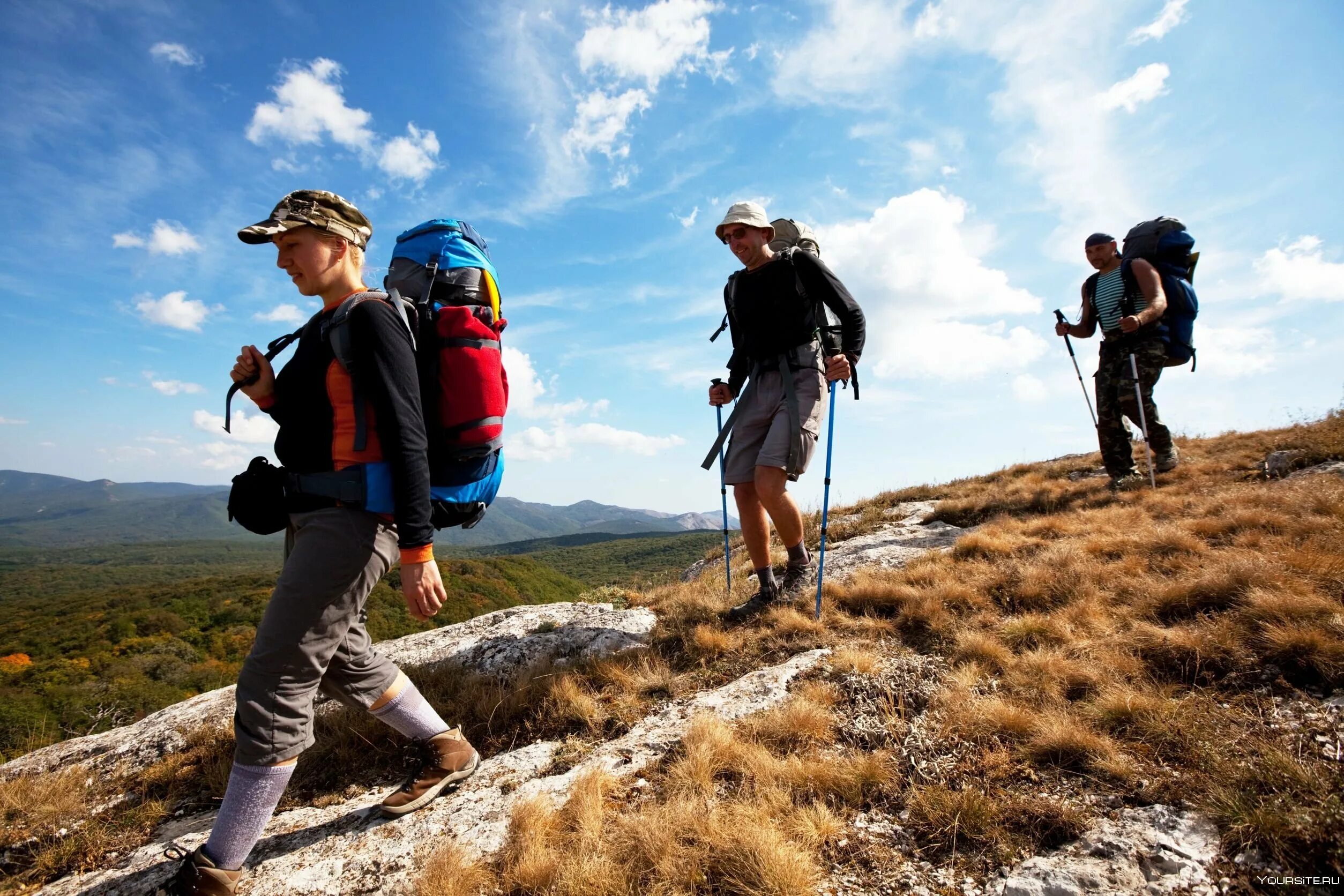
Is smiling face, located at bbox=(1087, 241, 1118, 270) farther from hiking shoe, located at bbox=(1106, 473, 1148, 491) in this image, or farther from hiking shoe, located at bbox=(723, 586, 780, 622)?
hiking shoe, located at bbox=(723, 586, 780, 622)

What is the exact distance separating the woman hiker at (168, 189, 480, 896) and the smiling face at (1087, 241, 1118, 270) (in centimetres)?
866

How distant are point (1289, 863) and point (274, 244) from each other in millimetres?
4461

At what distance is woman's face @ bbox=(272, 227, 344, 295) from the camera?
8.75 ft

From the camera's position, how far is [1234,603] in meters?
3.52

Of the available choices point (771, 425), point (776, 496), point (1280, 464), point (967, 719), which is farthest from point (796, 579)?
point (1280, 464)

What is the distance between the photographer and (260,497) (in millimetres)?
2559

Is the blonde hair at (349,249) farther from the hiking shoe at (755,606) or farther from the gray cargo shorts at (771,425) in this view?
the hiking shoe at (755,606)

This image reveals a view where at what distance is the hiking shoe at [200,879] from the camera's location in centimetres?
227

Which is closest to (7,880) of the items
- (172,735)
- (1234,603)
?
(172,735)

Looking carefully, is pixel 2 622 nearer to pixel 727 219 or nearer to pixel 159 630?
pixel 159 630

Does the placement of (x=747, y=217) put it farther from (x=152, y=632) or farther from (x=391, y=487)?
(x=152, y=632)

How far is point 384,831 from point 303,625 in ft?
3.84

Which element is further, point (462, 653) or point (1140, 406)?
point (1140, 406)

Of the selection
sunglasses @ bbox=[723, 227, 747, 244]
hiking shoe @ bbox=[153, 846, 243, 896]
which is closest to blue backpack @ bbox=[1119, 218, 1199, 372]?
sunglasses @ bbox=[723, 227, 747, 244]
